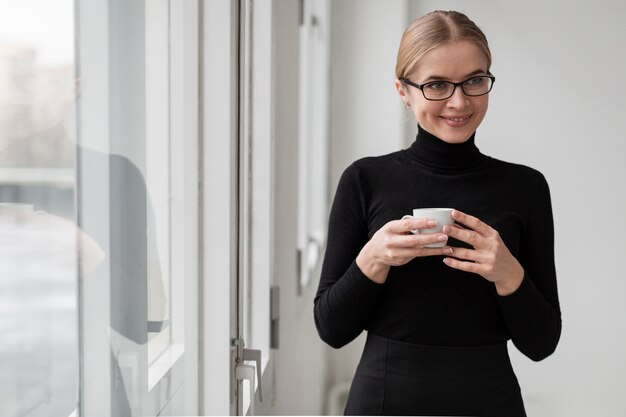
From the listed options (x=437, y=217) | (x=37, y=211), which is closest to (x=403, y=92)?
(x=437, y=217)

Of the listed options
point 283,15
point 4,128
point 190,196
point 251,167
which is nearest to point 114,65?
point 4,128

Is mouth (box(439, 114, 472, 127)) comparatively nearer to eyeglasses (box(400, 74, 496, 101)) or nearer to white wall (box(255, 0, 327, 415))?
eyeglasses (box(400, 74, 496, 101))

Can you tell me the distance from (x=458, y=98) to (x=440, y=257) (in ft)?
0.79

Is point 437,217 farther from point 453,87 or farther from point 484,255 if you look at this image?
point 453,87

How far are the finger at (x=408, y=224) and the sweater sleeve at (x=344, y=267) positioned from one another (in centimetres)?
10

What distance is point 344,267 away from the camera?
1046mm

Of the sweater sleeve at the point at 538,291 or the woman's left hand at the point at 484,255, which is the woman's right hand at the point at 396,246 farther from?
the sweater sleeve at the point at 538,291

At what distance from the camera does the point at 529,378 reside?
1673 mm

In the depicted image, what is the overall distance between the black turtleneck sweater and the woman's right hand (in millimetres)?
28

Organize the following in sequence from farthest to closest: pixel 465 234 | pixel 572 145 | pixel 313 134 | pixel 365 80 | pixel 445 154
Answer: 1. pixel 313 134
2. pixel 365 80
3. pixel 572 145
4. pixel 445 154
5. pixel 465 234

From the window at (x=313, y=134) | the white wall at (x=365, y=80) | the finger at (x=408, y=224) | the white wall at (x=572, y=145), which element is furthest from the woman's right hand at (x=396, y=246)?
the window at (x=313, y=134)

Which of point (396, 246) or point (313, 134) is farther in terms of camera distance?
point (313, 134)

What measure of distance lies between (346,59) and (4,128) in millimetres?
1432

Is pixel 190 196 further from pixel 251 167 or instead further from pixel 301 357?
pixel 301 357
